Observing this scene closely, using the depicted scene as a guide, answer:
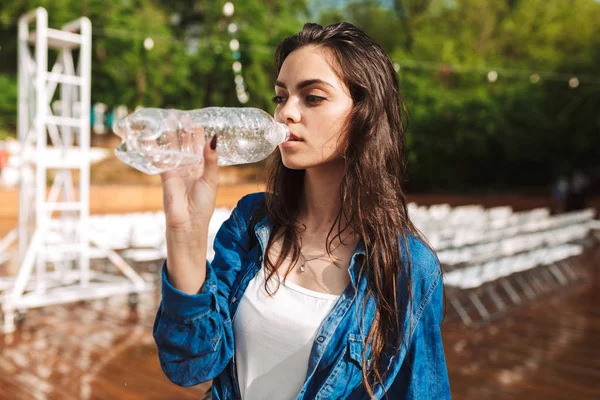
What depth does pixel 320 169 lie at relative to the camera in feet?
4.70

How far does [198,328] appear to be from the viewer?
1.20 m

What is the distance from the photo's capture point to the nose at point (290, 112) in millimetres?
1280

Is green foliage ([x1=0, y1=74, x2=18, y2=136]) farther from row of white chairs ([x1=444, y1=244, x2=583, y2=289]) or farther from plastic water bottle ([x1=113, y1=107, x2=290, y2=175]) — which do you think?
plastic water bottle ([x1=113, y1=107, x2=290, y2=175])

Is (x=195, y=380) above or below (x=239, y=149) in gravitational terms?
below

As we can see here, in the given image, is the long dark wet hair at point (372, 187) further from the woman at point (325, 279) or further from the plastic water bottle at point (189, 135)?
the plastic water bottle at point (189, 135)

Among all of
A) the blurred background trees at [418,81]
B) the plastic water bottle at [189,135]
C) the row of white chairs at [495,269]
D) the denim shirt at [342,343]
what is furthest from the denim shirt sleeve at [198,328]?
the blurred background trees at [418,81]

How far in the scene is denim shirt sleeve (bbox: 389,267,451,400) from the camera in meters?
1.25

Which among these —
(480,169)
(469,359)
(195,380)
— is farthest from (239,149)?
(480,169)

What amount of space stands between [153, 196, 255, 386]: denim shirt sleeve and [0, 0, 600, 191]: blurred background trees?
17.7 meters

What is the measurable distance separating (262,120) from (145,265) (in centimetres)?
829

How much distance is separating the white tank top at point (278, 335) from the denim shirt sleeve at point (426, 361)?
0.19 meters

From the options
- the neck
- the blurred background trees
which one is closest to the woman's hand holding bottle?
the neck

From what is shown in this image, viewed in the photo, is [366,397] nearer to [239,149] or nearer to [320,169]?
[320,169]

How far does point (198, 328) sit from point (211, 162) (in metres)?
0.33
